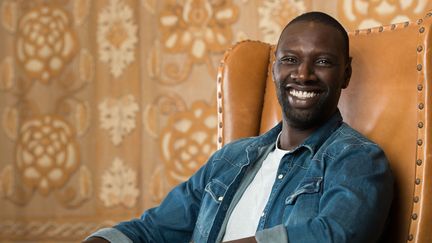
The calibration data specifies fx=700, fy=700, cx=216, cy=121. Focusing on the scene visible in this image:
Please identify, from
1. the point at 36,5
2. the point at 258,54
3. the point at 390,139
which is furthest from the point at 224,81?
the point at 36,5

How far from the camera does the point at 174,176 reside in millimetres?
3043

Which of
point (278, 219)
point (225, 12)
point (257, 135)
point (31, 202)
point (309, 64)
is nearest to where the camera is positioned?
point (278, 219)

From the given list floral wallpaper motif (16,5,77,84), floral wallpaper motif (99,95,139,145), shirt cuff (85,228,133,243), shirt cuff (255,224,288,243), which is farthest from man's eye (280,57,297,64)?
floral wallpaper motif (16,5,77,84)

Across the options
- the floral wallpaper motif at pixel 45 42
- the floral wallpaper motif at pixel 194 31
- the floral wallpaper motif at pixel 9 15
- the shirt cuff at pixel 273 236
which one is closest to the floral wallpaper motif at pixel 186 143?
the floral wallpaper motif at pixel 194 31

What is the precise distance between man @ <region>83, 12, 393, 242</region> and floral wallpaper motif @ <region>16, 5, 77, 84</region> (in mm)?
1587

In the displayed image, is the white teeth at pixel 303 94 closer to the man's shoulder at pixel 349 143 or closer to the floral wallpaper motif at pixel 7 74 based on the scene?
the man's shoulder at pixel 349 143

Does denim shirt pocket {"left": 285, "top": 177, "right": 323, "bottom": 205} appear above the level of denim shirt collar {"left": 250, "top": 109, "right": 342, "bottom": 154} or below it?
below

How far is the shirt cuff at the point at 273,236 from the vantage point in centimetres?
131

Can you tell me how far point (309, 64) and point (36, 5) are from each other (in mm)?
1955

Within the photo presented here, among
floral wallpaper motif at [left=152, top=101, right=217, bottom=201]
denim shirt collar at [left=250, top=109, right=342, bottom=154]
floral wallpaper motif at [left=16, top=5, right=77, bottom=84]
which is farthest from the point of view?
floral wallpaper motif at [left=16, top=5, right=77, bottom=84]

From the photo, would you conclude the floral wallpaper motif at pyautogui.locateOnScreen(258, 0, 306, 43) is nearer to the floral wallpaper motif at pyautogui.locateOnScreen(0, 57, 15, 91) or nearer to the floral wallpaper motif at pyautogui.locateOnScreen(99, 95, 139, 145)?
the floral wallpaper motif at pyautogui.locateOnScreen(99, 95, 139, 145)

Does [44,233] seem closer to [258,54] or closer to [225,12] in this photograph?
[225,12]

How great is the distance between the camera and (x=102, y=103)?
3133mm

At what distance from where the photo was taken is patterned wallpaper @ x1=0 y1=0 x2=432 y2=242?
302 centimetres
